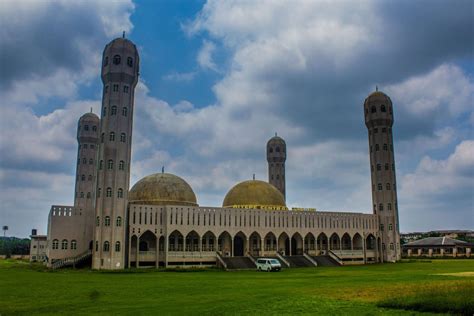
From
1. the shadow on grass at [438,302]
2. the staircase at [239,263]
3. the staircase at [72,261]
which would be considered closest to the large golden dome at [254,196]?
the staircase at [239,263]

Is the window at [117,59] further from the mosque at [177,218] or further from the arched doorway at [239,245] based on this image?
the arched doorway at [239,245]

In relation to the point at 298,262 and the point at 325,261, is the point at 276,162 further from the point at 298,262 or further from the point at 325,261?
the point at 298,262

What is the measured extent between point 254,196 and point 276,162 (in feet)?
76.8

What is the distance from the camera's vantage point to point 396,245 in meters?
74.9

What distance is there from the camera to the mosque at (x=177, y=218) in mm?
55906

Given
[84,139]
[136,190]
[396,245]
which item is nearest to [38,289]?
[136,190]

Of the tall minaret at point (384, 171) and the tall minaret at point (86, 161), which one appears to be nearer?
the tall minaret at point (384, 171)

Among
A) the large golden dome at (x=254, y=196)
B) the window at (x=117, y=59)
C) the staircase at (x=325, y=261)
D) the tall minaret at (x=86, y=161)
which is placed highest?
the window at (x=117, y=59)

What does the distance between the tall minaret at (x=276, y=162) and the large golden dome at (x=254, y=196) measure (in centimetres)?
1784

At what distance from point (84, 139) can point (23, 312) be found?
2607 inches

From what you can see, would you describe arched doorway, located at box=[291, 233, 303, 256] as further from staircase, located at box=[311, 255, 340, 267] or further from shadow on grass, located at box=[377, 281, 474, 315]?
shadow on grass, located at box=[377, 281, 474, 315]

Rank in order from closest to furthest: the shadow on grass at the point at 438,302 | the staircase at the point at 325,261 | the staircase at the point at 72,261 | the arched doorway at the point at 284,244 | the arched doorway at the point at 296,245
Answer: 1. the shadow on grass at the point at 438,302
2. the staircase at the point at 72,261
3. the staircase at the point at 325,261
4. the arched doorway at the point at 284,244
5. the arched doorway at the point at 296,245

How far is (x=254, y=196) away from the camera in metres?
74.1

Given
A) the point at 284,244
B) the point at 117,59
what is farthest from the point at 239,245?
the point at 117,59
